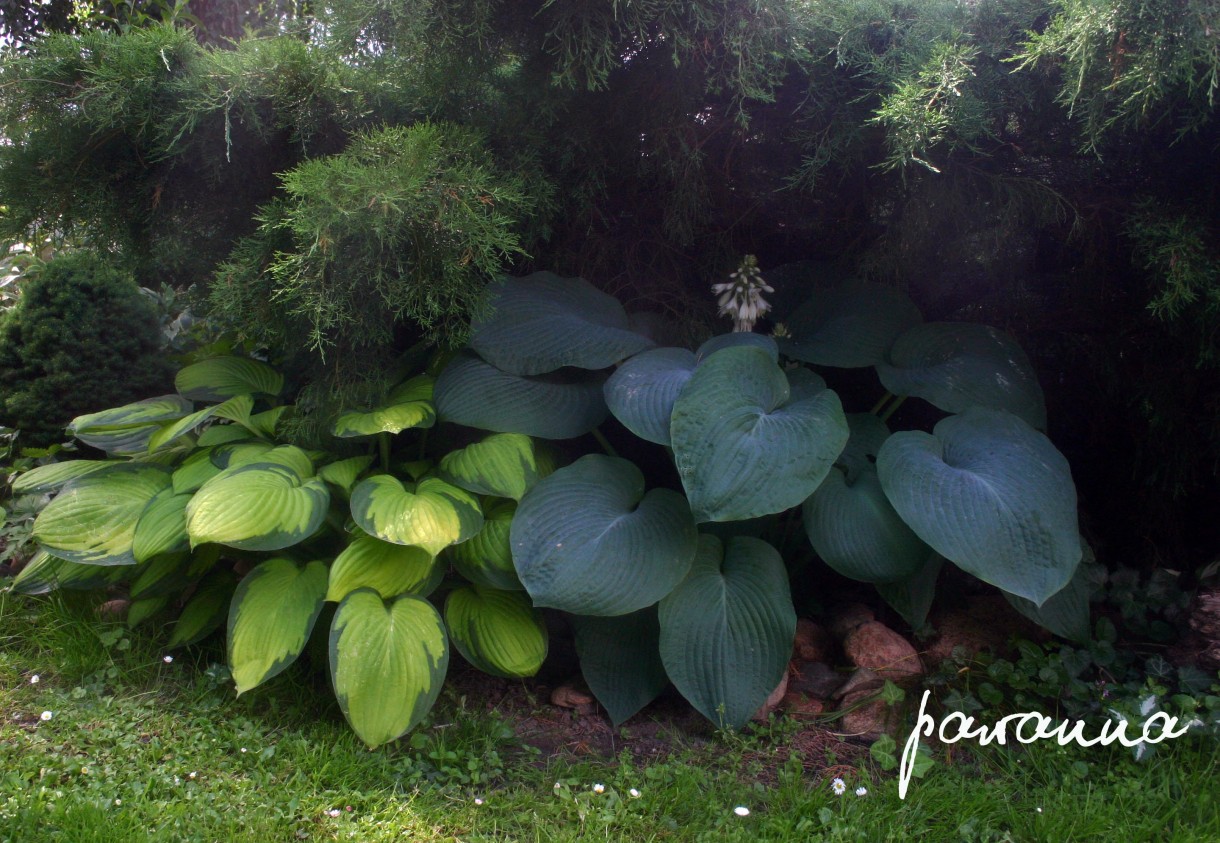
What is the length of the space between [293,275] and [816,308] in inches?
62.6

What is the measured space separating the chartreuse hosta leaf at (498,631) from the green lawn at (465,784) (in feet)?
0.48

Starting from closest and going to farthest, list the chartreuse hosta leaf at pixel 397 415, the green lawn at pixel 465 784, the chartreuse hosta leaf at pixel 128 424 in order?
the green lawn at pixel 465 784
the chartreuse hosta leaf at pixel 397 415
the chartreuse hosta leaf at pixel 128 424

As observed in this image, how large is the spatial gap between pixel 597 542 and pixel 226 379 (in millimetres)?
1460

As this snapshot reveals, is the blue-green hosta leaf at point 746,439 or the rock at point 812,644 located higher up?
the blue-green hosta leaf at point 746,439

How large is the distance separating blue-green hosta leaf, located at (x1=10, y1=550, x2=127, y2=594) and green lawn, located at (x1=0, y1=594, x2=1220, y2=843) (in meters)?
0.27

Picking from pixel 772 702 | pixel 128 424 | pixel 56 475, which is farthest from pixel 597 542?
pixel 56 475

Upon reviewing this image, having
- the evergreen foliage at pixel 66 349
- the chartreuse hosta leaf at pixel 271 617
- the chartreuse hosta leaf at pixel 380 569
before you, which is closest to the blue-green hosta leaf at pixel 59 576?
the chartreuse hosta leaf at pixel 271 617

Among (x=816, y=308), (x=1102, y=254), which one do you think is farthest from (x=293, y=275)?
(x=1102, y=254)

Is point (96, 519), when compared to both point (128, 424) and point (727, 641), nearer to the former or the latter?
point (128, 424)

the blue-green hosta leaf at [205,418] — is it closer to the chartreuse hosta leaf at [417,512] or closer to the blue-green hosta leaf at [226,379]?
the blue-green hosta leaf at [226,379]

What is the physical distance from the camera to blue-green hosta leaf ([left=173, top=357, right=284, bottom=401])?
2654 millimetres

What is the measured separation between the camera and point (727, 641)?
6.65 feet

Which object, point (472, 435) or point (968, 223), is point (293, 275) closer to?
point (472, 435)

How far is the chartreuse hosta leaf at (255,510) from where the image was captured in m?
1.91
